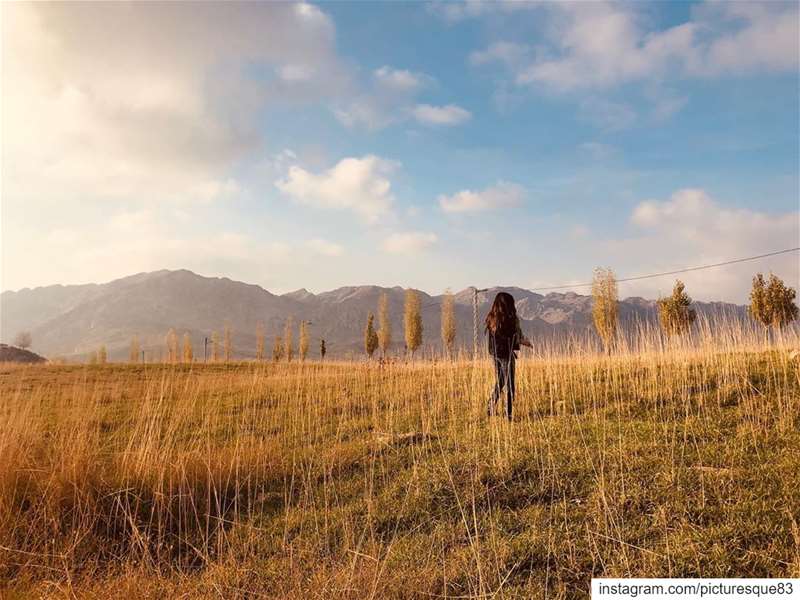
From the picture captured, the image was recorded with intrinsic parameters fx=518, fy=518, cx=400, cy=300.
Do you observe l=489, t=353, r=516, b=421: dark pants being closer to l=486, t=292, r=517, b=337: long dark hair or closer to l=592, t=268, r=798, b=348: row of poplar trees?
l=486, t=292, r=517, b=337: long dark hair

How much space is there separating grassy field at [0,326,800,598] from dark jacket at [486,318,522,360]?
38.8 inches

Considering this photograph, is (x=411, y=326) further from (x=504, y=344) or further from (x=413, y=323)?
(x=504, y=344)

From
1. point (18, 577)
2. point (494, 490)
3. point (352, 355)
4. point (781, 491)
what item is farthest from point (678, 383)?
point (18, 577)

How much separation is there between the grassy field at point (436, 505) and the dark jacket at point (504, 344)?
985 mm

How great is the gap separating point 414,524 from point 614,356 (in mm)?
7161

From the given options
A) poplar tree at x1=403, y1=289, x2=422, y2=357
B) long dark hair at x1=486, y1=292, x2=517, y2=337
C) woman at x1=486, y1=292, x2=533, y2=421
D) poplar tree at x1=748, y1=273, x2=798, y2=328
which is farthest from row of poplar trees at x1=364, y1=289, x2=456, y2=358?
woman at x1=486, y1=292, x2=533, y2=421

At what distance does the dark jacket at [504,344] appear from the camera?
7.31 metres

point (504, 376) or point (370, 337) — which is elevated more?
point (370, 337)

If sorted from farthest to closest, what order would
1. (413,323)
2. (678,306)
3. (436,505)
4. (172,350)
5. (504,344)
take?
1. (413,323)
2. (678,306)
3. (172,350)
4. (504,344)
5. (436,505)

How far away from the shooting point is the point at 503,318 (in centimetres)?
733

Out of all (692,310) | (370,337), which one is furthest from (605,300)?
(370,337)

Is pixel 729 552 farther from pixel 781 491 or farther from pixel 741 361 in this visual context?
pixel 741 361

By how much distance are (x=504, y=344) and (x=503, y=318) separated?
0.37 m

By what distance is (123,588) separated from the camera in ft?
12.0
